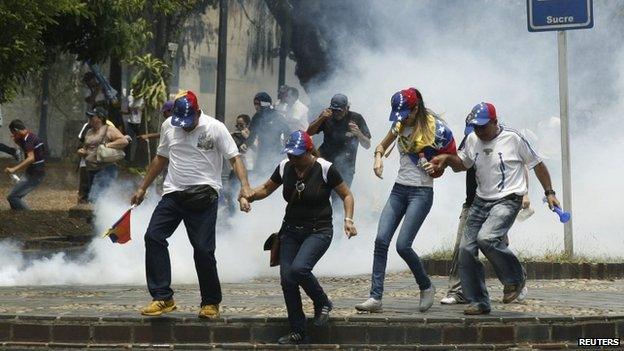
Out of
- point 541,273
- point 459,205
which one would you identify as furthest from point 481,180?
point 459,205

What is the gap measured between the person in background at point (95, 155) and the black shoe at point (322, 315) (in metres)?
9.30

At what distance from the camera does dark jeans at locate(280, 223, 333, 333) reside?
10750 mm

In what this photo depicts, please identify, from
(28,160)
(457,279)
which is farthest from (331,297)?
(28,160)

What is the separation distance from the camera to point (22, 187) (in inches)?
842

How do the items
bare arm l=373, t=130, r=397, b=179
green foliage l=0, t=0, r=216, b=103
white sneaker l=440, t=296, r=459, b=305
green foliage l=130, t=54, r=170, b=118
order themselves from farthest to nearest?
green foliage l=130, t=54, r=170, b=118 → green foliage l=0, t=0, r=216, b=103 → white sneaker l=440, t=296, r=459, b=305 → bare arm l=373, t=130, r=397, b=179

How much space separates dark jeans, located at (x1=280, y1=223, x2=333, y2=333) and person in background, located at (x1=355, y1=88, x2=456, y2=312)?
27.4 inches

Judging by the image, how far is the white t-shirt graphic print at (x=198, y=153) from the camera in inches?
442

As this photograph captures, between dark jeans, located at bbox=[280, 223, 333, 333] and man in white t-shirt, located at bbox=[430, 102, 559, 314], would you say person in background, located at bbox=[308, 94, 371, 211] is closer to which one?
man in white t-shirt, located at bbox=[430, 102, 559, 314]


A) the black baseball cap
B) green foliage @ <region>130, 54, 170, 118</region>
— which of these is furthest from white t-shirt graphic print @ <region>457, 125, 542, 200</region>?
green foliage @ <region>130, 54, 170, 118</region>

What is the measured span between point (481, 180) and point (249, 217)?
6560mm

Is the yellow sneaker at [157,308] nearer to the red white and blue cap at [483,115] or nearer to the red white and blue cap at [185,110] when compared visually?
the red white and blue cap at [185,110]

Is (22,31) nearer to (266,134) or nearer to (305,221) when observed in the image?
(266,134)

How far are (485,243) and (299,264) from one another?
1474mm

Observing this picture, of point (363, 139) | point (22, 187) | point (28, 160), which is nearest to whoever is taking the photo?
point (363, 139)
